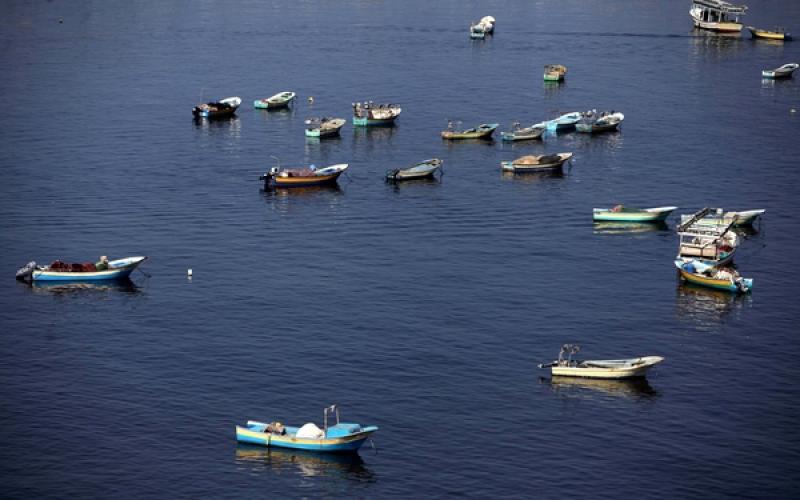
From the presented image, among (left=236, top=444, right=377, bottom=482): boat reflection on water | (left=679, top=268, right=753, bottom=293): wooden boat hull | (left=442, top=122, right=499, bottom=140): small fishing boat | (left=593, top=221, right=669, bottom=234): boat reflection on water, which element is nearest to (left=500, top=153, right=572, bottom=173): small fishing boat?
(left=442, top=122, right=499, bottom=140): small fishing boat

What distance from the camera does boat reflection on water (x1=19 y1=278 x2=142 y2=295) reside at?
133625mm

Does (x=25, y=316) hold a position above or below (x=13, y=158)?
below

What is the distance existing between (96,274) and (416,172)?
52117 mm

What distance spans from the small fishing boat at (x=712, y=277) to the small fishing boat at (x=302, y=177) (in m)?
52.4

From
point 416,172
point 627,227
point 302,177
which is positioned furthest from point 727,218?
point 302,177

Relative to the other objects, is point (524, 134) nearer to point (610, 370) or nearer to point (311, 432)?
point (610, 370)

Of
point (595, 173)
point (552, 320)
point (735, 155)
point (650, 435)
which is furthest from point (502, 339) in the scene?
point (735, 155)

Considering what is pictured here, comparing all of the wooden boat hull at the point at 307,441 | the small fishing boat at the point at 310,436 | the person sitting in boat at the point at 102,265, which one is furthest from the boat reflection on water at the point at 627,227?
the wooden boat hull at the point at 307,441

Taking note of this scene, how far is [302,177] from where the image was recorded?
170625mm

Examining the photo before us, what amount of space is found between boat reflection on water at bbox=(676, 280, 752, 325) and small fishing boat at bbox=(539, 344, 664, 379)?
1569 cm

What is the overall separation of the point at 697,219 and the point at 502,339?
36.8m

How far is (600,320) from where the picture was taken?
4892 inches

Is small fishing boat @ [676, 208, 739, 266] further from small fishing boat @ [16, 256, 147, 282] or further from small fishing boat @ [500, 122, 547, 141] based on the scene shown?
small fishing boat @ [16, 256, 147, 282]

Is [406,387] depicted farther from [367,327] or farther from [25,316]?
[25,316]
